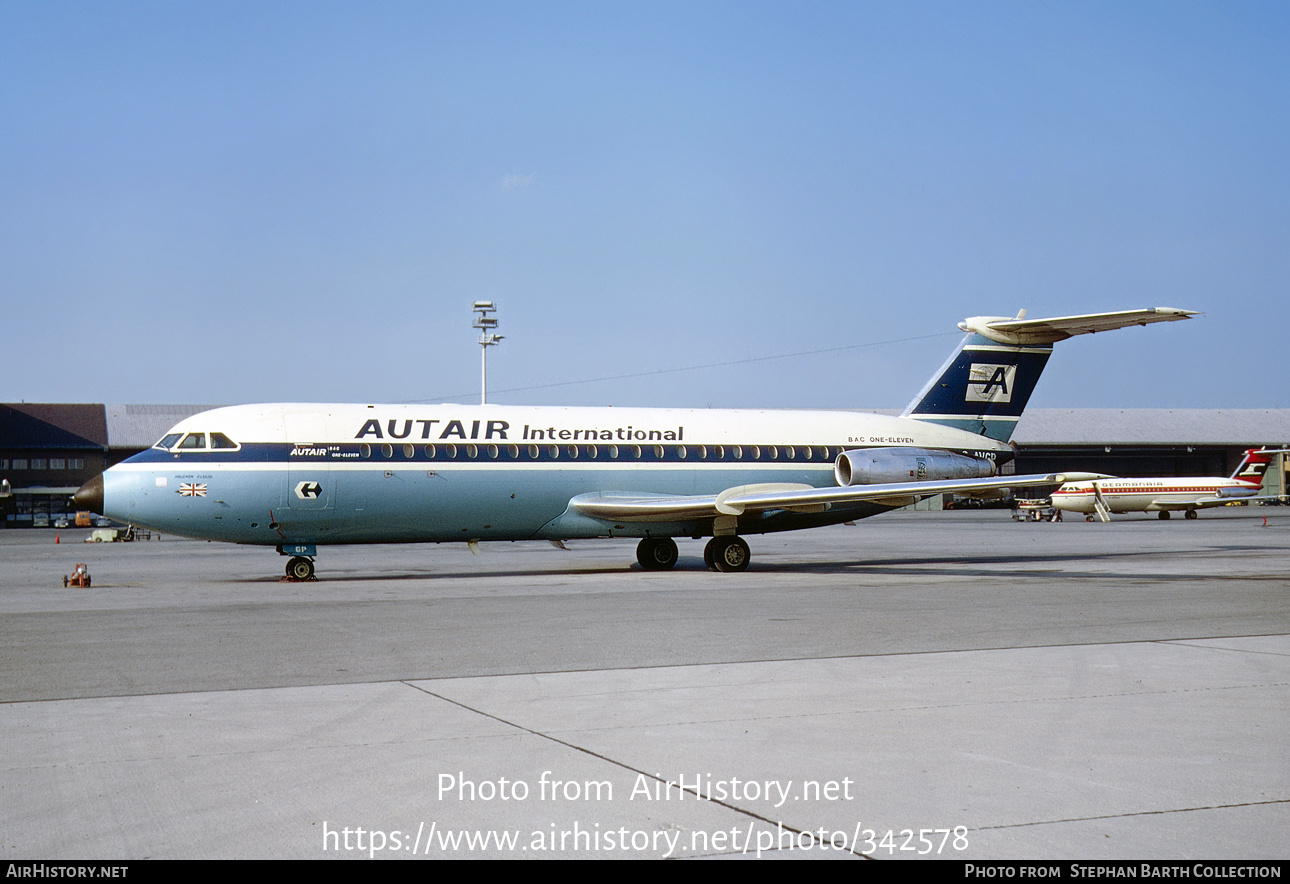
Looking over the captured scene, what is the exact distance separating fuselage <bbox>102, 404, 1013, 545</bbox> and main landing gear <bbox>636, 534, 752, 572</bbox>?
70 centimetres

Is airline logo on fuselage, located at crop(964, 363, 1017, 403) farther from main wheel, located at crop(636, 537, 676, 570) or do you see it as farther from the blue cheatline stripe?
main wheel, located at crop(636, 537, 676, 570)

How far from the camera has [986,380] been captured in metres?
29.0

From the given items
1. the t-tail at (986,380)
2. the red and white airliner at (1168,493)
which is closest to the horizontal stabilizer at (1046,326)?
the t-tail at (986,380)

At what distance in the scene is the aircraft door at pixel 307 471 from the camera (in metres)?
22.5

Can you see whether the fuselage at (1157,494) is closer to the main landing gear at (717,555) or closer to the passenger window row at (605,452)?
the passenger window row at (605,452)

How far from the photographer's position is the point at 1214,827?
5.51 metres

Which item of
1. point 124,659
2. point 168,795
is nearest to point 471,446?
point 124,659

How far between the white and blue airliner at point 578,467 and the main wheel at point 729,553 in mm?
31

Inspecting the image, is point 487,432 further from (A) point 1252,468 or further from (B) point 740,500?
(A) point 1252,468

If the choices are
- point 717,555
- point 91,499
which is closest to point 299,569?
point 91,499

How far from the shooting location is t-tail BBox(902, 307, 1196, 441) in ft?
94.1
